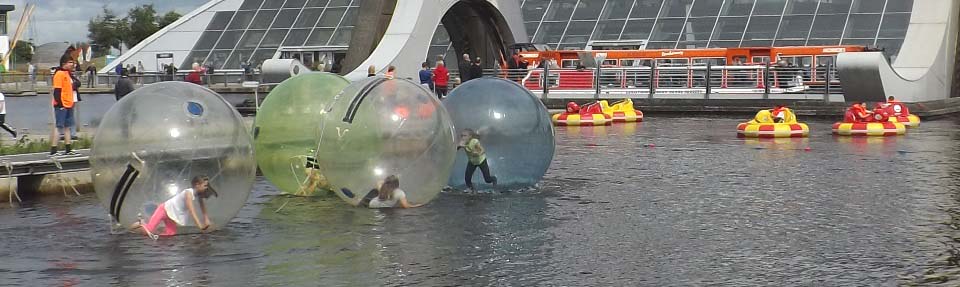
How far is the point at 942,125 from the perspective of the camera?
31.4 metres

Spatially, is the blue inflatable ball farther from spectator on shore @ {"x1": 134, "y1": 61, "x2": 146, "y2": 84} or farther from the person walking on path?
spectator on shore @ {"x1": 134, "y1": 61, "x2": 146, "y2": 84}

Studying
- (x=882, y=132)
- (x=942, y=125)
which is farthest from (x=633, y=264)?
(x=942, y=125)

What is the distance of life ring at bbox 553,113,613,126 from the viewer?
1229 inches

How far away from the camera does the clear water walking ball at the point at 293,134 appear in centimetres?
1532

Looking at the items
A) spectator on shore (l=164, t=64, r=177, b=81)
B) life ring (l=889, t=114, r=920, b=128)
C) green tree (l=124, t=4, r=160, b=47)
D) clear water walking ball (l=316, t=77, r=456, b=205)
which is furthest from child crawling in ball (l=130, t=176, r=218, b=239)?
green tree (l=124, t=4, r=160, b=47)

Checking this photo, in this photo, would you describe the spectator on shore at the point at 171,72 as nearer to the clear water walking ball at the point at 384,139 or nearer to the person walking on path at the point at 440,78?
the person walking on path at the point at 440,78

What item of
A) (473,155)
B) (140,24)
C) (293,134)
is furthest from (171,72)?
(140,24)

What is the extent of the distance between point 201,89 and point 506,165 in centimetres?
431

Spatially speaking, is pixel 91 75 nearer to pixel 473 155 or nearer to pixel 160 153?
pixel 473 155

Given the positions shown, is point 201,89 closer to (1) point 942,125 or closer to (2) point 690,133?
(2) point 690,133

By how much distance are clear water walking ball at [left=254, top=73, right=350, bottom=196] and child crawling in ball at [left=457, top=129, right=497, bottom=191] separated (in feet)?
5.36

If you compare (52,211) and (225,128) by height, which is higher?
(225,128)

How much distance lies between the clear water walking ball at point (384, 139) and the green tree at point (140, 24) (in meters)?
125

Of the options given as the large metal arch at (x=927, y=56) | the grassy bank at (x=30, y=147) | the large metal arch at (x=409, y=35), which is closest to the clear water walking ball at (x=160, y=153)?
the grassy bank at (x=30, y=147)
